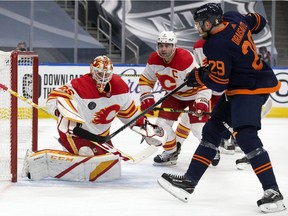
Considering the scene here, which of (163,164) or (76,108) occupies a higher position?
(76,108)

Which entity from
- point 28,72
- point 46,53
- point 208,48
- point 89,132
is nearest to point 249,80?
point 208,48

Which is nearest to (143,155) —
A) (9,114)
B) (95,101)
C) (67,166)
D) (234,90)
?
(95,101)

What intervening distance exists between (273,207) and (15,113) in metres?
1.60

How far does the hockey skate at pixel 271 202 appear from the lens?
137 inches

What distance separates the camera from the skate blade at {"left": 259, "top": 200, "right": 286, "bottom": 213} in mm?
3486

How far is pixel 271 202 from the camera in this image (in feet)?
11.4

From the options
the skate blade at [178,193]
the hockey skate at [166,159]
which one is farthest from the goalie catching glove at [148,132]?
the skate blade at [178,193]

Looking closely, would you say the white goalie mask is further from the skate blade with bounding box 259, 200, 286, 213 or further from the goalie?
the skate blade with bounding box 259, 200, 286, 213

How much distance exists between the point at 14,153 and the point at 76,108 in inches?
17.5

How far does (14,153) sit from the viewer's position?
4258 mm

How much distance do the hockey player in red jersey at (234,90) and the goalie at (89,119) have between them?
69cm

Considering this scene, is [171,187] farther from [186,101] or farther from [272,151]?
[272,151]

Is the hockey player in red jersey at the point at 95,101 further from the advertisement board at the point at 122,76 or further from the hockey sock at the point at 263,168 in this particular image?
the advertisement board at the point at 122,76

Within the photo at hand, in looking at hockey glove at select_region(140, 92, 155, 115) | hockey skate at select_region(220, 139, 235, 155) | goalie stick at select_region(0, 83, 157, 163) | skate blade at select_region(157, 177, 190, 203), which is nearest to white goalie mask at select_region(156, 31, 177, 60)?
hockey glove at select_region(140, 92, 155, 115)
